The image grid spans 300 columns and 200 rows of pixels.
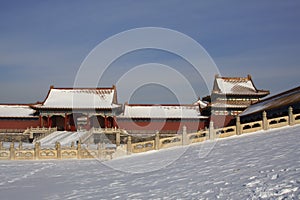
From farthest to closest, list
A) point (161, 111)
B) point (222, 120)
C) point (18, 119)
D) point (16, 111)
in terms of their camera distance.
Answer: point (16, 111), point (18, 119), point (161, 111), point (222, 120)

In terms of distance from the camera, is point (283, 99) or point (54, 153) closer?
point (54, 153)

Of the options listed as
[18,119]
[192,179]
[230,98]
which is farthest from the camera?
[18,119]

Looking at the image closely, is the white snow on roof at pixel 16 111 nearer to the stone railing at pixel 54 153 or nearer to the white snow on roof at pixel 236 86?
the stone railing at pixel 54 153

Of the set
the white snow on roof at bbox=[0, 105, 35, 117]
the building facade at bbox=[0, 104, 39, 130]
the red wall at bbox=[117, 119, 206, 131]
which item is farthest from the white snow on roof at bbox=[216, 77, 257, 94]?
the white snow on roof at bbox=[0, 105, 35, 117]

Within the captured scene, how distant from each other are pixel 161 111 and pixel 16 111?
17.7 meters

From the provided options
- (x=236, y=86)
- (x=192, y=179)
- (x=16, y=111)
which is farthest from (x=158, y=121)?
(x=192, y=179)

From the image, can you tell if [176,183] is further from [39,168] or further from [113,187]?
[39,168]

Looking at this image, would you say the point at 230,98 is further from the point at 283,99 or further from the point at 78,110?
the point at 78,110

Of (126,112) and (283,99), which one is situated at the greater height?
(126,112)

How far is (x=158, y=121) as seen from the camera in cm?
4553

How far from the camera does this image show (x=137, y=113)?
46.0m

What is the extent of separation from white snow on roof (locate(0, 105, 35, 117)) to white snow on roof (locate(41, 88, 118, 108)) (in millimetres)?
3019

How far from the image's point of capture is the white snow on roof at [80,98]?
4531 centimetres

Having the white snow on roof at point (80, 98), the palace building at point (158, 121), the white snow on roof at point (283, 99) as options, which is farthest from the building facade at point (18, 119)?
the white snow on roof at point (283, 99)
